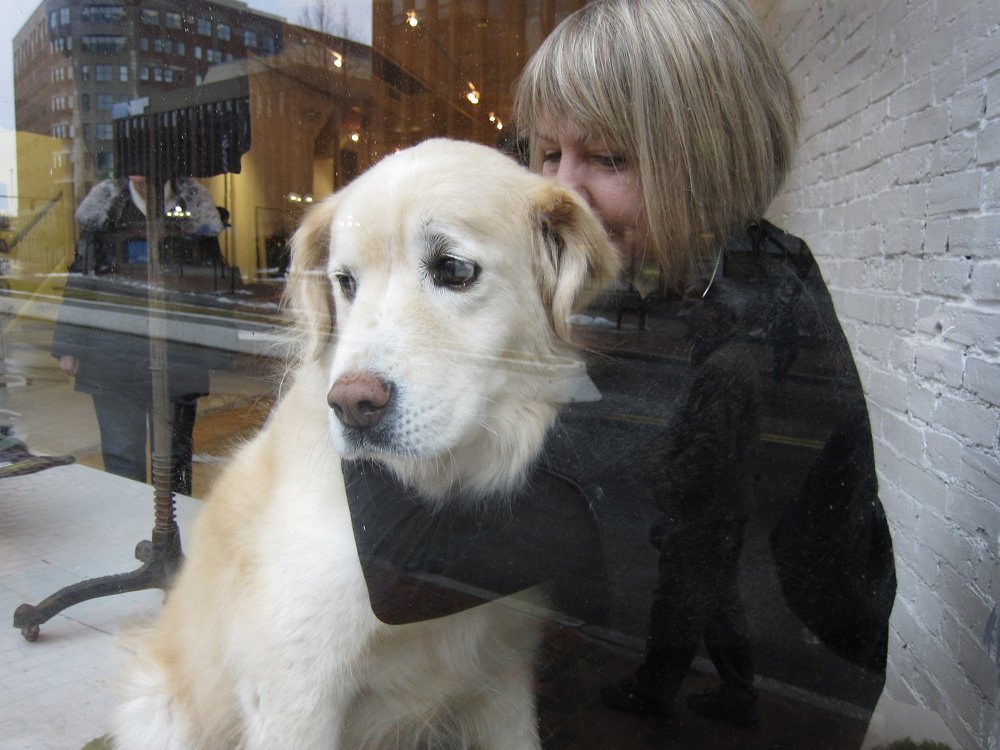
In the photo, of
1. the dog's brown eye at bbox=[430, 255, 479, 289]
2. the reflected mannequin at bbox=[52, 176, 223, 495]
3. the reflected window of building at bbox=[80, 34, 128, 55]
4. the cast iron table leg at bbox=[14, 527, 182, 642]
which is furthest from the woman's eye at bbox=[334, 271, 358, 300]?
the cast iron table leg at bbox=[14, 527, 182, 642]

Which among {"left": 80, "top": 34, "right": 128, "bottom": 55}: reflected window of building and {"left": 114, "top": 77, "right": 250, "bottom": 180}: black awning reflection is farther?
{"left": 80, "top": 34, "right": 128, "bottom": 55}: reflected window of building

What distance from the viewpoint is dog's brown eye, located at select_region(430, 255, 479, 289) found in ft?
3.12

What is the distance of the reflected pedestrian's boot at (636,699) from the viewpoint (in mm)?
1132

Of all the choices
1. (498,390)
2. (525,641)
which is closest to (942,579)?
(525,641)

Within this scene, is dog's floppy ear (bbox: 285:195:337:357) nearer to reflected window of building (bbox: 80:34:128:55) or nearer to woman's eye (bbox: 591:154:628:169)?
woman's eye (bbox: 591:154:628:169)

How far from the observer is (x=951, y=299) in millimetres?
1120

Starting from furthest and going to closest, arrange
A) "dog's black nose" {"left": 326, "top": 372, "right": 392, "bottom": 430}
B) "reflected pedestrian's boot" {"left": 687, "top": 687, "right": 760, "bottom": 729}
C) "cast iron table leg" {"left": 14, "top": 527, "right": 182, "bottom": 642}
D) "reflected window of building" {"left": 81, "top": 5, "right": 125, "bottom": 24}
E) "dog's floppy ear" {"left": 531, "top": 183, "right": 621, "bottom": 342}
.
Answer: "cast iron table leg" {"left": 14, "top": 527, "right": 182, "bottom": 642}, "reflected window of building" {"left": 81, "top": 5, "right": 125, "bottom": 24}, "reflected pedestrian's boot" {"left": 687, "top": 687, "right": 760, "bottom": 729}, "dog's floppy ear" {"left": 531, "top": 183, "right": 621, "bottom": 342}, "dog's black nose" {"left": 326, "top": 372, "right": 392, "bottom": 430}

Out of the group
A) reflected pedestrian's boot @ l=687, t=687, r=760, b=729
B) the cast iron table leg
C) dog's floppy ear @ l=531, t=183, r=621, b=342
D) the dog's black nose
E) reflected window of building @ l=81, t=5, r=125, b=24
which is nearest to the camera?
the dog's black nose

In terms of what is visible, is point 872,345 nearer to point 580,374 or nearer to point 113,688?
point 580,374

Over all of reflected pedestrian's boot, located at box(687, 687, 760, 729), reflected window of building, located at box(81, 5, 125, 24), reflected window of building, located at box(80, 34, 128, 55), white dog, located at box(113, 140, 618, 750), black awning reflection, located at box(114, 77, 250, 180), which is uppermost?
reflected window of building, located at box(81, 5, 125, 24)

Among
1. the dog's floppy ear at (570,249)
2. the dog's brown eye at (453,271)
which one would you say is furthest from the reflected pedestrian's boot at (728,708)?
the dog's brown eye at (453,271)

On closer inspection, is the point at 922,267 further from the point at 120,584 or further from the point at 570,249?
the point at 120,584

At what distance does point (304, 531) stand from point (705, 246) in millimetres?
717

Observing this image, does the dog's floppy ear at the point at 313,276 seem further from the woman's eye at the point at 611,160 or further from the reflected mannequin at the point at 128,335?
the woman's eye at the point at 611,160
